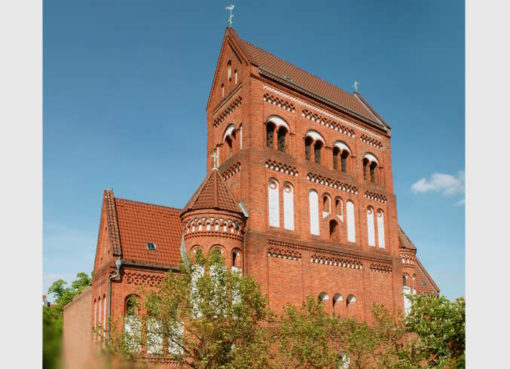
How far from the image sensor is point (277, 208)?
24.0m

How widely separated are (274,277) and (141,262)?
585 centimetres

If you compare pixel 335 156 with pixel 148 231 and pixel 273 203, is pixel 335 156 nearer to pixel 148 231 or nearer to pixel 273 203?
pixel 273 203

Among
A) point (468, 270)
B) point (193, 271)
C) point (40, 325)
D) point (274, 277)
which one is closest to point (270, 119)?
point (274, 277)

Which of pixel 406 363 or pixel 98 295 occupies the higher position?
pixel 98 295

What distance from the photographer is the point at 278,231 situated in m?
23.5

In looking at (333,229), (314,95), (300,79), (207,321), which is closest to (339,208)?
(333,229)

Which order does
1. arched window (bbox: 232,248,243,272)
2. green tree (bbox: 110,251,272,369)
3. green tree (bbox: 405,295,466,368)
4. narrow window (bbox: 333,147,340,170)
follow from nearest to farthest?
green tree (bbox: 110,251,272,369) → green tree (bbox: 405,295,466,368) → arched window (bbox: 232,248,243,272) → narrow window (bbox: 333,147,340,170)

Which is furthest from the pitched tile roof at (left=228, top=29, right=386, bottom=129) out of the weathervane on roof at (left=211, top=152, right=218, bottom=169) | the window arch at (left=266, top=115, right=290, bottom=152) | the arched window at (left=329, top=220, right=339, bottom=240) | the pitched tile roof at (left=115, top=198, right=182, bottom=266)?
the pitched tile roof at (left=115, top=198, right=182, bottom=266)

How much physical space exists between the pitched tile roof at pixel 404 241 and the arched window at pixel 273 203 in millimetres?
12747

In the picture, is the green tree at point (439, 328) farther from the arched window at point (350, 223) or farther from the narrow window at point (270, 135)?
the narrow window at point (270, 135)

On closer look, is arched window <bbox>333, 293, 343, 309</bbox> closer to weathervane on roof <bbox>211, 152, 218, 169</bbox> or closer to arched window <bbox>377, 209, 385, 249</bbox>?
arched window <bbox>377, 209, 385, 249</bbox>

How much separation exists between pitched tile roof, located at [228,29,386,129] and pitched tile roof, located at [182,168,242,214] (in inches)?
238

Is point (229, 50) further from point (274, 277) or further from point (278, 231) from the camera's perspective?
point (274, 277)

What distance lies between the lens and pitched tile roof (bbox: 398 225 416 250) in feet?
110
